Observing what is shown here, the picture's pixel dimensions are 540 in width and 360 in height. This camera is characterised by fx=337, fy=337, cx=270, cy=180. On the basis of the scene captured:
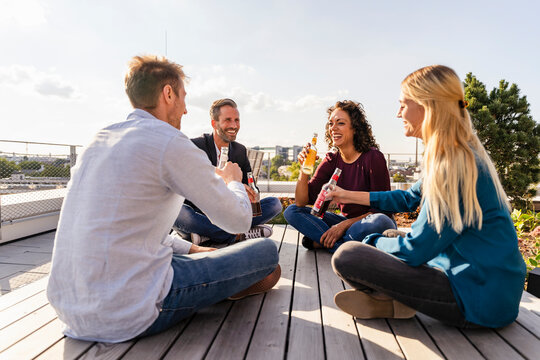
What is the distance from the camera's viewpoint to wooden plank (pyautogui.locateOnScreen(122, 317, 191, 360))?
138 cm

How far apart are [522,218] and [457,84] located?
311cm

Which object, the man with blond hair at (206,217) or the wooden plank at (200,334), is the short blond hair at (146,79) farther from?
the man with blond hair at (206,217)

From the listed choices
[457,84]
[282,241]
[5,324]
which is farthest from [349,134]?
[5,324]

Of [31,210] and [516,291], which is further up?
[516,291]

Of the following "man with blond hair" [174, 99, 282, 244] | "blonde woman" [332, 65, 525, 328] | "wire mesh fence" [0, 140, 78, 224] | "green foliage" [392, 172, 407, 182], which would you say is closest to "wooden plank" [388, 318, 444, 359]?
"blonde woman" [332, 65, 525, 328]

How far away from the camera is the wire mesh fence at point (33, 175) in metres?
5.41

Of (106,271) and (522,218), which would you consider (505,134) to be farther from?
(106,271)

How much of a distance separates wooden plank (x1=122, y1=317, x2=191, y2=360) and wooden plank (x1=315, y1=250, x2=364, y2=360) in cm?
69

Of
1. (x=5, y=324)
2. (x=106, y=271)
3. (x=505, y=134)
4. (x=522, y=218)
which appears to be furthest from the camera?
(x=505, y=134)

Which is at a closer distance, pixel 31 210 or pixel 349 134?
pixel 349 134

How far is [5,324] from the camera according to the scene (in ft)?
5.63

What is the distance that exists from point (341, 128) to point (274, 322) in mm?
1861

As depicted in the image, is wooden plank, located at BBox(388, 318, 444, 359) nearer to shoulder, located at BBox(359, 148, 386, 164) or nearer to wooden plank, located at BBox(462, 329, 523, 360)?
wooden plank, located at BBox(462, 329, 523, 360)

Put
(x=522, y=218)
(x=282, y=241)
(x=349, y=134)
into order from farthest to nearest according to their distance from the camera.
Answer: (x=522, y=218) → (x=282, y=241) → (x=349, y=134)
